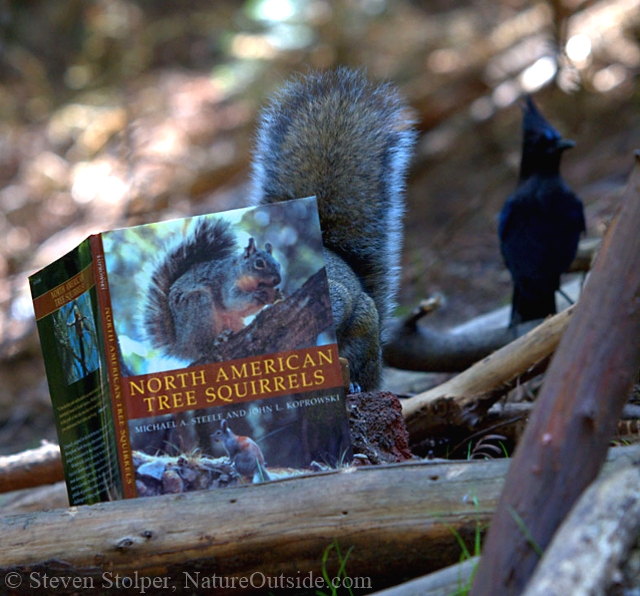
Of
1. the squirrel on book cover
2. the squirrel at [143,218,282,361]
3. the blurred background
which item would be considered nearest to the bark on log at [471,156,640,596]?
the squirrel at [143,218,282,361]

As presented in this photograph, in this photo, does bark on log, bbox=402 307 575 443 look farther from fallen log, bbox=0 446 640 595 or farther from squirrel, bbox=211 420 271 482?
squirrel, bbox=211 420 271 482

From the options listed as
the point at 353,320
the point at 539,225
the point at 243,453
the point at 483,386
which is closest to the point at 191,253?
the point at 243,453

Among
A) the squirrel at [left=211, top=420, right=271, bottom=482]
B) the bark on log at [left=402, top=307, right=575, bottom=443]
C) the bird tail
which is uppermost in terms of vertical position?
the bird tail

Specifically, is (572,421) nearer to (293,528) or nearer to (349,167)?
(293,528)

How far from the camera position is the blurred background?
782 centimetres

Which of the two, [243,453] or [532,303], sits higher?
[532,303]

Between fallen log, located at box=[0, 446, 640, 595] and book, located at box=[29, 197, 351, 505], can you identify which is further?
book, located at box=[29, 197, 351, 505]

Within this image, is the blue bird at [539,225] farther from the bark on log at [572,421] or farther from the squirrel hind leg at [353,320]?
the bark on log at [572,421]

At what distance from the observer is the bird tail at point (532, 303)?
463 centimetres

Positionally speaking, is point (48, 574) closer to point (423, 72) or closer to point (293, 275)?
point (293, 275)

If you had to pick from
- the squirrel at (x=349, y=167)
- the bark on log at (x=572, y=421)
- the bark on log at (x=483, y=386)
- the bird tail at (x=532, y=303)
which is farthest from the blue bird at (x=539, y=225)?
the bark on log at (x=572, y=421)

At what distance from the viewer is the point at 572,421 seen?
1479 millimetres

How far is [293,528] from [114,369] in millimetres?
642

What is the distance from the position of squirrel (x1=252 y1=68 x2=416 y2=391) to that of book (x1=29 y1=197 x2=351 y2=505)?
0.75 m
